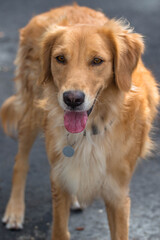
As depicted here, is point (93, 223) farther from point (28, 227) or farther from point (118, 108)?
point (118, 108)

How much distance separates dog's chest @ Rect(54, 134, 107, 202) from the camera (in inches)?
146

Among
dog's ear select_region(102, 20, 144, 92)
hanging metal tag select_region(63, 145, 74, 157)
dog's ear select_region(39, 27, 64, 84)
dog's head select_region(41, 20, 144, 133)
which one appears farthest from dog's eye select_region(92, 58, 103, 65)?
hanging metal tag select_region(63, 145, 74, 157)

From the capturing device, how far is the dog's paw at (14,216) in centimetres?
455

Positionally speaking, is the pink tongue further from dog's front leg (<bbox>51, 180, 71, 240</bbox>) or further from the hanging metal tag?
dog's front leg (<bbox>51, 180, 71, 240</bbox>)

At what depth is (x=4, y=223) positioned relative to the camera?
15.3 ft

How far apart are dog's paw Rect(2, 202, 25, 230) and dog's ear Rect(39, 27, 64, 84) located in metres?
1.58

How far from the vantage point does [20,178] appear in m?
4.92

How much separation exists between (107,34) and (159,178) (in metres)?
2.22

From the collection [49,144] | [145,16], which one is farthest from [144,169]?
[145,16]

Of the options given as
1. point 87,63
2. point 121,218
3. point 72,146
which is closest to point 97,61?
point 87,63

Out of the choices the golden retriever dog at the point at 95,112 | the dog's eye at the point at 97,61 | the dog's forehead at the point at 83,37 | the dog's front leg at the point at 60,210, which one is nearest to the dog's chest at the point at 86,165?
the golden retriever dog at the point at 95,112

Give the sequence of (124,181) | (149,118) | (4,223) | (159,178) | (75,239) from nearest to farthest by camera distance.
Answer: (124,181)
(149,118)
(75,239)
(4,223)
(159,178)

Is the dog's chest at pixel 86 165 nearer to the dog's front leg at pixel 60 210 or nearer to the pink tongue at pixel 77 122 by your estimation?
the dog's front leg at pixel 60 210

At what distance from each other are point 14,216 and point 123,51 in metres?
2.08
